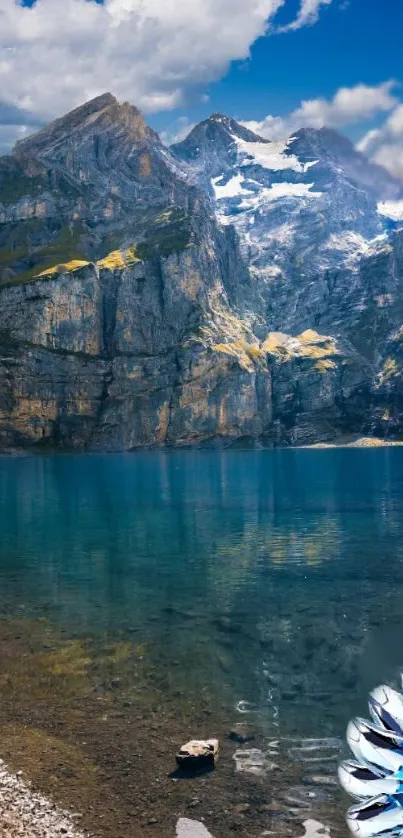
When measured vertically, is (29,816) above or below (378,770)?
below

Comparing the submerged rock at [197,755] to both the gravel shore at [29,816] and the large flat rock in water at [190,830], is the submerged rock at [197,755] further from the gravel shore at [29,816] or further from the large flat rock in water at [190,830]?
the gravel shore at [29,816]

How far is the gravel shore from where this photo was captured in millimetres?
21844

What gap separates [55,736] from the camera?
29.3 meters

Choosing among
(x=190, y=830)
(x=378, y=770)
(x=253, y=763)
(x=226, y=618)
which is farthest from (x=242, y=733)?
(x=378, y=770)

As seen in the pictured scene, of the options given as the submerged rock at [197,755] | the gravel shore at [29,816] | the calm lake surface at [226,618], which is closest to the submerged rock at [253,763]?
the calm lake surface at [226,618]

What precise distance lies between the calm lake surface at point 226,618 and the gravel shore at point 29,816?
2085mm

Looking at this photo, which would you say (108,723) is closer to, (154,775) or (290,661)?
(154,775)

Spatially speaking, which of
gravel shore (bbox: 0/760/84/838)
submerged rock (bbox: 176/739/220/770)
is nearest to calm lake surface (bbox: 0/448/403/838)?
submerged rock (bbox: 176/739/220/770)

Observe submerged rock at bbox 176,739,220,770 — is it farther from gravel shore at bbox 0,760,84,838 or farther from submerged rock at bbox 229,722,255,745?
gravel shore at bbox 0,760,84,838

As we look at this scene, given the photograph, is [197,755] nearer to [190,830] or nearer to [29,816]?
[190,830]

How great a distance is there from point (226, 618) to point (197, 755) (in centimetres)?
2220

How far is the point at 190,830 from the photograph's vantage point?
2227 centimetres

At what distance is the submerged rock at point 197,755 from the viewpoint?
85.1 feet

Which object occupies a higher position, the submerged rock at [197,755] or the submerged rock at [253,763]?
the submerged rock at [197,755]
